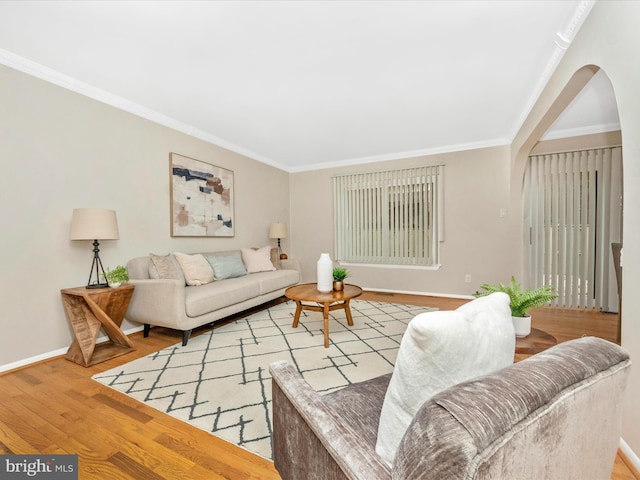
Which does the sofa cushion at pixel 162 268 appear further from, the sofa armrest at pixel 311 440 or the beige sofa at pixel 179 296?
the sofa armrest at pixel 311 440

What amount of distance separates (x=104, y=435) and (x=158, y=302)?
133cm

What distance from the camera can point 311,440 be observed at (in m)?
0.81

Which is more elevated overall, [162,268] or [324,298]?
[162,268]

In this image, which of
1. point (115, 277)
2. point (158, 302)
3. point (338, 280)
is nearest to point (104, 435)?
point (158, 302)

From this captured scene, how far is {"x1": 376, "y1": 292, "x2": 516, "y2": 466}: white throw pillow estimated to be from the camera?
0.60m

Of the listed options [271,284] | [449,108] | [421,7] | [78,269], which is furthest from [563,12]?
[78,269]

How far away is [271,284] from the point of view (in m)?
3.84

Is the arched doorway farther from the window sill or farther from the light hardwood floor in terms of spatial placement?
the light hardwood floor

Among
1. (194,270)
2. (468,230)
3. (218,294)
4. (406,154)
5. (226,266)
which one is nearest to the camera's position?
(218,294)

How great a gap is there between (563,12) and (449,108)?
1.42m

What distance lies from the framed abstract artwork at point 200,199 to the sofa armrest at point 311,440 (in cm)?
312

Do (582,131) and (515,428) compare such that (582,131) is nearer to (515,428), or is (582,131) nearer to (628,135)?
(628,135)

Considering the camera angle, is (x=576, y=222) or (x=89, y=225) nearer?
(x=89, y=225)

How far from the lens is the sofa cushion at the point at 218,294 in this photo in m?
2.71
